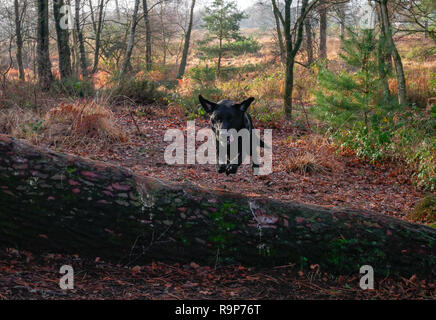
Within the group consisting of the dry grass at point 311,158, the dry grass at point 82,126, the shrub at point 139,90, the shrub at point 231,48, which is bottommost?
the dry grass at point 311,158

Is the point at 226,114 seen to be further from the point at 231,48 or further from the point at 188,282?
the point at 231,48

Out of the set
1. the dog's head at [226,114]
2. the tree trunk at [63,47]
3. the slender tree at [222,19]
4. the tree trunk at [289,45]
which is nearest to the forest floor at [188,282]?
the dog's head at [226,114]

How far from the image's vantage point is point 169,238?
10.8 ft

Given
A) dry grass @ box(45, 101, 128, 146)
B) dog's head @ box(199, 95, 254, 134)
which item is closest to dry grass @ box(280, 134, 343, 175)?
dog's head @ box(199, 95, 254, 134)

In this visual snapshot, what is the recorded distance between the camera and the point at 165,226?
329 cm

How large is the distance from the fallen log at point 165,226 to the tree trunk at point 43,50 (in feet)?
29.3

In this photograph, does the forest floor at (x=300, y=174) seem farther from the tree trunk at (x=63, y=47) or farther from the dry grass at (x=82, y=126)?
the tree trunk at (x=63, y=47)

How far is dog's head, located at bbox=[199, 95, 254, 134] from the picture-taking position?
5801 mm

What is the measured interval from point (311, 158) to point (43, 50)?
8967mm

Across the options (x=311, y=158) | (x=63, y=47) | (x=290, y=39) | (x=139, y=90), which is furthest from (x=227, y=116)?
(x=63, y=47)

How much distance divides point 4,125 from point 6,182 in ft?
18.2

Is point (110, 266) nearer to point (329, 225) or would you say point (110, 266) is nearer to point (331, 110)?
point (329, 225)

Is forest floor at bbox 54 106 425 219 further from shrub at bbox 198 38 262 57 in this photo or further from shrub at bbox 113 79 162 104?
shrub at bbox 198 38 262 57

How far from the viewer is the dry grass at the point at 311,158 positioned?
8.17m
